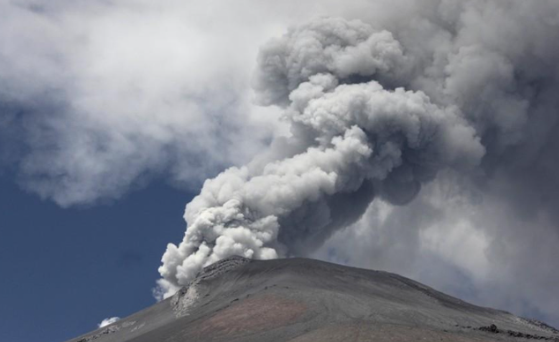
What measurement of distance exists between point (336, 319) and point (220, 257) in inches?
1158

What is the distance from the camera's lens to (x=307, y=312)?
1907 inches

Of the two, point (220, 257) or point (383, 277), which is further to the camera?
point (220, 257)

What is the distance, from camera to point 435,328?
144ft

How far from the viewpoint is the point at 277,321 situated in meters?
47.3

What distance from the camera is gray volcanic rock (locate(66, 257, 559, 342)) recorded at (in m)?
43.1

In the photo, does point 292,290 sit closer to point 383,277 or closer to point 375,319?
point 375,319

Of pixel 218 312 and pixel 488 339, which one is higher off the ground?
pixel 218 312

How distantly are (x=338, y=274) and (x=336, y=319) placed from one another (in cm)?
1814

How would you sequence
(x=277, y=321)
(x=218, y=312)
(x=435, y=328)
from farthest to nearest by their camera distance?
1. (x=218, y=312)
2. (x=277, y=321)
3. (x=435, y=328)

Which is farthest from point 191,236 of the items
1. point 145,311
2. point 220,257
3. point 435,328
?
point 435,328

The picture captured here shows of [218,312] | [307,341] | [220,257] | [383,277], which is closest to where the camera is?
[307,341]

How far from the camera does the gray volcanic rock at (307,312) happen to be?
4306 cm

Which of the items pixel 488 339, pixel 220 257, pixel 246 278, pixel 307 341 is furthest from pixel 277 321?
pixel 220 257

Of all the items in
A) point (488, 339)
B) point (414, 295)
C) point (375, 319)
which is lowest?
point (488, 339)
